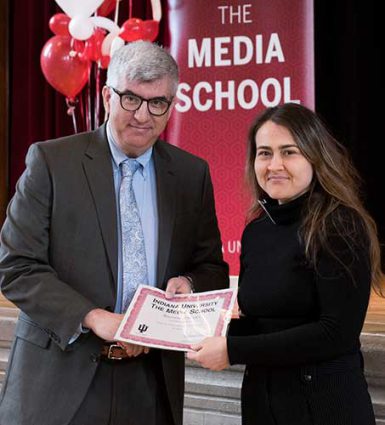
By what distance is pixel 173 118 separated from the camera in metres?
4.71

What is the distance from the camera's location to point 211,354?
1.64m

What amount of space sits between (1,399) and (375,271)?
98cm

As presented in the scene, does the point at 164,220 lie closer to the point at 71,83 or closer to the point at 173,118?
the point at 173,118

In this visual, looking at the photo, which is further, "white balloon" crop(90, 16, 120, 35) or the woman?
"white balloon" crop(90, 16, 120, 35)

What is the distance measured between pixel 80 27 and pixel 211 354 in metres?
3.42

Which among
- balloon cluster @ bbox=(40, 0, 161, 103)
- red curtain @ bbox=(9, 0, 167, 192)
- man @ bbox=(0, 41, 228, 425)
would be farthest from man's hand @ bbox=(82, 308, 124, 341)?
red curtain @ bbox=(9, 0, 167, 192)

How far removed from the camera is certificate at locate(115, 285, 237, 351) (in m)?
1.65

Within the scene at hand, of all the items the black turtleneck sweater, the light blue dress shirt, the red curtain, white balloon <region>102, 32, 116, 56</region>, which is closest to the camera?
the black turtleneck sweater

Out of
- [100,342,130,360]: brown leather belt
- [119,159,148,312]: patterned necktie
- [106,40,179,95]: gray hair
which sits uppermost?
[106,40,179,95]: gray hair

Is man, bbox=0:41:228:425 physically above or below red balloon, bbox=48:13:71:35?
below

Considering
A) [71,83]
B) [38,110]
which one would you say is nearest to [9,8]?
[38,110]

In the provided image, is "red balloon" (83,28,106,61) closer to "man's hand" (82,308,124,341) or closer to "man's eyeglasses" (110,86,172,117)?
"man's eyeglasses" (110,86,172,117)

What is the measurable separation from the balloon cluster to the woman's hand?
10.8 feet

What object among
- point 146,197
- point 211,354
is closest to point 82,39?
point 146,197
